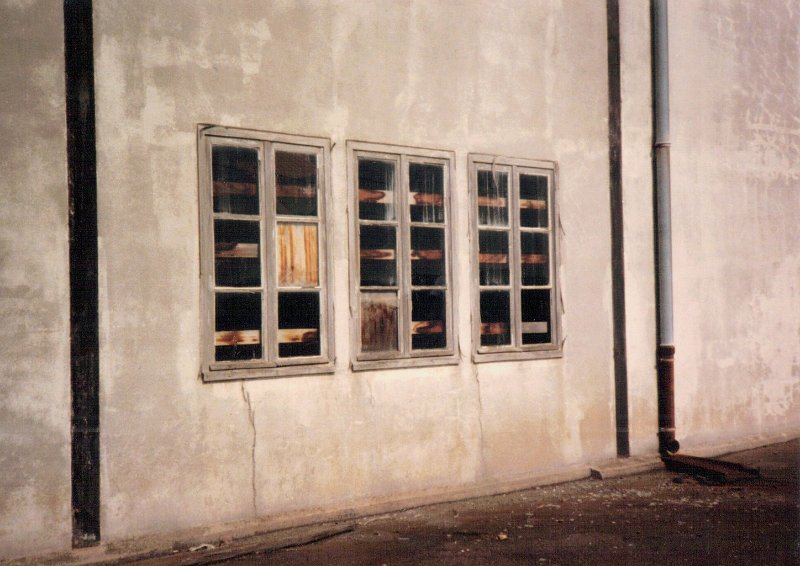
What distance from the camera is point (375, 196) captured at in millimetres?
6652

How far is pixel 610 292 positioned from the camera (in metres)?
8.02

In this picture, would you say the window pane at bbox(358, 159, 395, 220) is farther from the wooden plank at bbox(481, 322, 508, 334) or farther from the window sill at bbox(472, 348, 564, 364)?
the window sill at bbox(472, 348, 564, 364)

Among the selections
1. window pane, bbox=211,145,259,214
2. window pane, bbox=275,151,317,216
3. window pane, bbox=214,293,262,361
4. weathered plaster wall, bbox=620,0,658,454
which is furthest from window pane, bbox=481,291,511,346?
window pane, bbox=211,145,259,214

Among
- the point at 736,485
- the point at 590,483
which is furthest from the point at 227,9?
the point at 736,485

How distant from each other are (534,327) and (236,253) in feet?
9.40

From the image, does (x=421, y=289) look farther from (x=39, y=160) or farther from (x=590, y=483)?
(x=39, y=160)

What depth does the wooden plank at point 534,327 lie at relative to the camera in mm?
7457

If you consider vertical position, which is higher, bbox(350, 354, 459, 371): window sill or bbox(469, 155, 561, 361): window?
bbox(469, 155, 561, 361): window

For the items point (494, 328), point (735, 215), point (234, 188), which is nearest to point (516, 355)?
point (494, 328)

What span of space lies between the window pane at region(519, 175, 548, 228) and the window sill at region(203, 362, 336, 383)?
2.32m

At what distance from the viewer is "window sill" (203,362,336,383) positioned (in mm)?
5840

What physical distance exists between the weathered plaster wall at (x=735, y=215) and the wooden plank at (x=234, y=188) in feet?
14.8

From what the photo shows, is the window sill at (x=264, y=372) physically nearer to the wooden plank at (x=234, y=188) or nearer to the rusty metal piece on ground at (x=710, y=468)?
the wooden plank at (x=234, y=188)

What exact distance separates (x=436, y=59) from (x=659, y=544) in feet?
13.4
